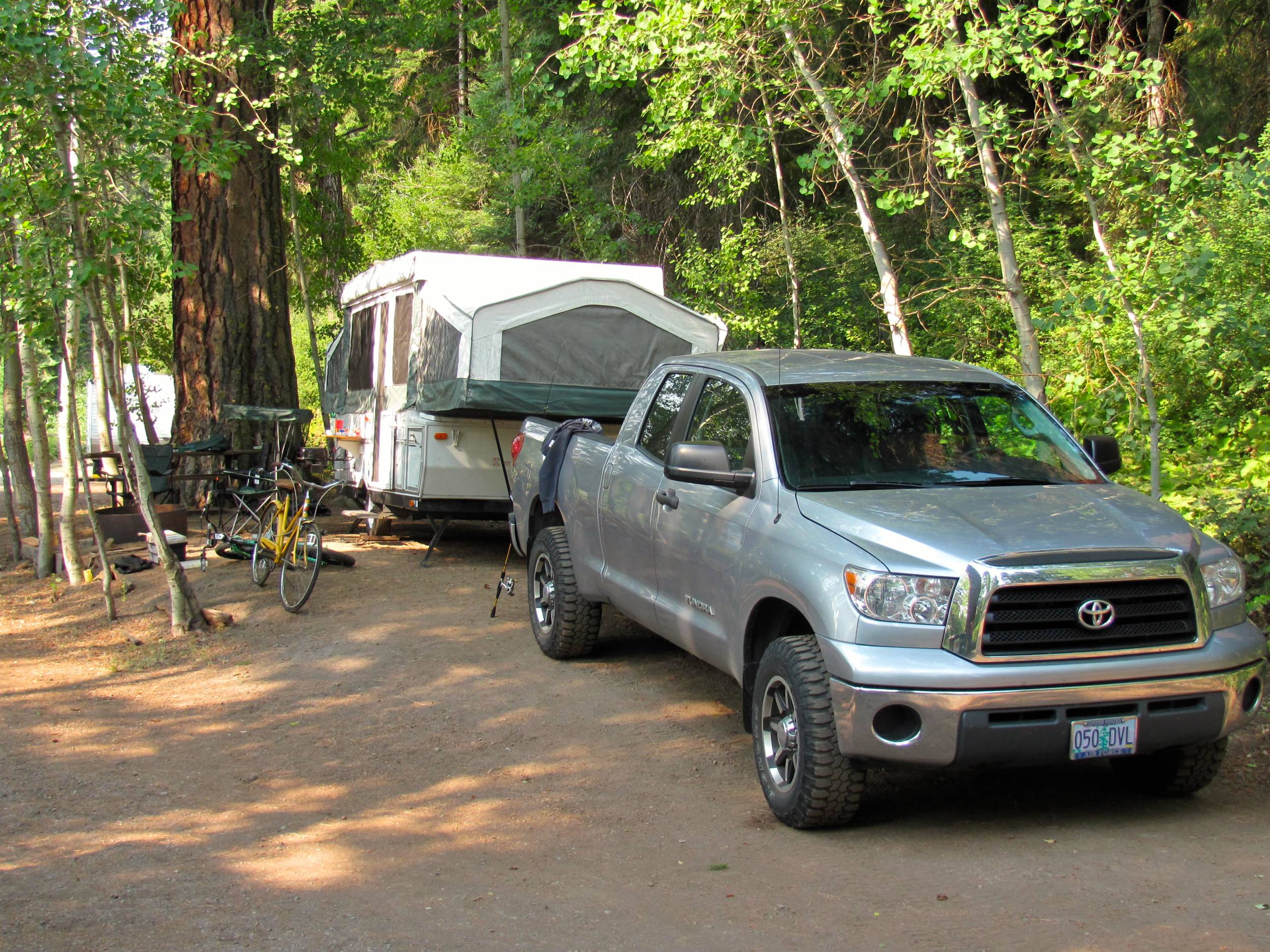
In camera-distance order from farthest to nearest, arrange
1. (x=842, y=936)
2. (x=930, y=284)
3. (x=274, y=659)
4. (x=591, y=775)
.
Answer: (x=930, y=284), (x=274, y=659), (x=591, y=775), (x=842, y=936)

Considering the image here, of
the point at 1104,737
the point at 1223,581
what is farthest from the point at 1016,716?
the point at 1223,581

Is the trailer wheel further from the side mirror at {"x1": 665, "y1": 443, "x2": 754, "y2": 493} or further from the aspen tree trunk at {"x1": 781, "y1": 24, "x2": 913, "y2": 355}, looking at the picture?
the aspen tree trunk at {"x1": 781, "y1": 24, "x2": 913, "y2": 355}

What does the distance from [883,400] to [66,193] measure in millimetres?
6161

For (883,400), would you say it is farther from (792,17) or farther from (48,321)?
(48,321)

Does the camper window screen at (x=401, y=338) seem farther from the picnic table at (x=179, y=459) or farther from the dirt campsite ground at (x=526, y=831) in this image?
the dirt campsite ground at (x=526, y=831)

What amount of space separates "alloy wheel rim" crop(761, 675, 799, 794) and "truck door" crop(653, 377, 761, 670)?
1.33 feet

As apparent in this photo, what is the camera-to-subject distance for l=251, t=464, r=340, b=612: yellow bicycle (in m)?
9.56

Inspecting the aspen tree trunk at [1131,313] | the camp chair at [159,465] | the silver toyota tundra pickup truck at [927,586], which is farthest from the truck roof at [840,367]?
the camp chair at [159,465]

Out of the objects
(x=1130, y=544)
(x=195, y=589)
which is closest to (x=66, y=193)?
(x=195, y=589)

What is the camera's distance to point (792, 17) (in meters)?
10.8

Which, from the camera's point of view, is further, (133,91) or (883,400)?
(133,91)

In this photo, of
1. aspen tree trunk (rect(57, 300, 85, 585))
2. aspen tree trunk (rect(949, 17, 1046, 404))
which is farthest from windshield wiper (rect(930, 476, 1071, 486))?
aspen tree trunk (rect(57, 300, 85, 585))

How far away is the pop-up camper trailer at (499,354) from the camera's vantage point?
10.6 m

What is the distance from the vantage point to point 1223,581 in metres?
4.83
